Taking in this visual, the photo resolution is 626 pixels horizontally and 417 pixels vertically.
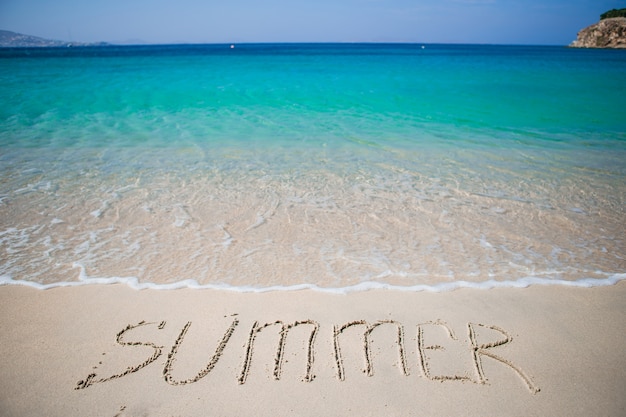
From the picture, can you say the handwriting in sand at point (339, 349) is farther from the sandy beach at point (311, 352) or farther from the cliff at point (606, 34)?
the cliff at point (606, 34)

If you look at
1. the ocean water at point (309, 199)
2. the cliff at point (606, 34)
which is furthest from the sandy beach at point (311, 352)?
the cliff at point (606, 34)

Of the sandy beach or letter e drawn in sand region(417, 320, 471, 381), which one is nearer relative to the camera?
the sandy beach

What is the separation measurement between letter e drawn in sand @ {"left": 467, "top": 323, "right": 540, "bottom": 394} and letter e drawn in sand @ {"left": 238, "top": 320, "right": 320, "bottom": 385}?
1137 millimetres

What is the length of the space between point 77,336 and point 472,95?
1652 centimetres

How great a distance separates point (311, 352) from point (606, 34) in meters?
100

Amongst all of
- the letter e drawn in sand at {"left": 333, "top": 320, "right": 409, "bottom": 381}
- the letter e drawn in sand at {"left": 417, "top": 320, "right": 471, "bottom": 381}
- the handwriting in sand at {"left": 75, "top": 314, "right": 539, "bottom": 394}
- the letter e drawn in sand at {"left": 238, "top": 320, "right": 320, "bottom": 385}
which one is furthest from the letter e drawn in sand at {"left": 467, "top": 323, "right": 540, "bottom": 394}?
the letter e drawn in sand at {"left": 238, "top": 320, "right": 320, "bottom": 385}

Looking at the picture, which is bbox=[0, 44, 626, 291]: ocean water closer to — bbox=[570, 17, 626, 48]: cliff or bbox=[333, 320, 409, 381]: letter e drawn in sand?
bbox=[333, 320, 409, 381]: letter e drawn in sand

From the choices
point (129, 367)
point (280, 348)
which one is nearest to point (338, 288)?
point (280, 348)

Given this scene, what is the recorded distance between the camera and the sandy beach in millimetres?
2182

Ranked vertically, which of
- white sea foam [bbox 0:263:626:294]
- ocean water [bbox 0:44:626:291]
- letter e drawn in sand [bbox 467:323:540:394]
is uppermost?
ocean water [bbox 0:44:626:291]

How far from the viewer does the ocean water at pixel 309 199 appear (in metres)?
3.53

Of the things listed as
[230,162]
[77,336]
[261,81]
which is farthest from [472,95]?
[77,336]

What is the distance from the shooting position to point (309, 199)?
5121 millimetres

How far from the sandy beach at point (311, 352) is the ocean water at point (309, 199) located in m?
0.29
